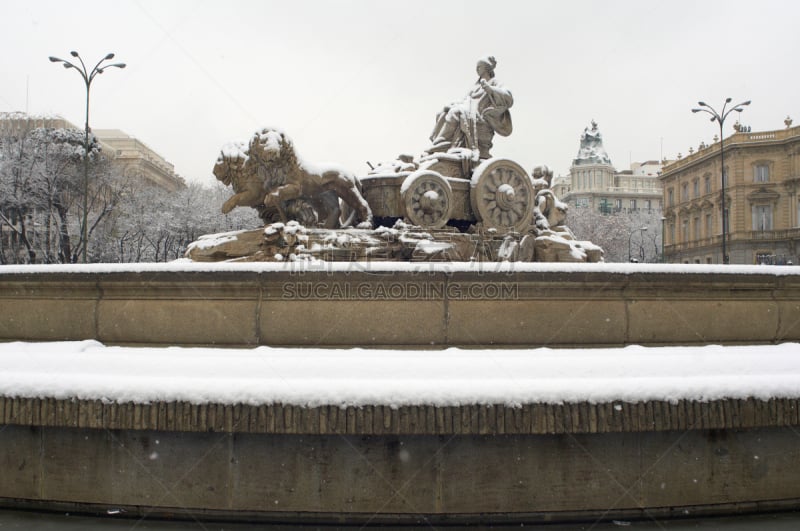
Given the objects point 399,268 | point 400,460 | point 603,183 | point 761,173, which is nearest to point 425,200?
point 399,268

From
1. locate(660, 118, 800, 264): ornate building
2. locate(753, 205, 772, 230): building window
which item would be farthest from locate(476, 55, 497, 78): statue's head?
locate(753, 205, 772, 230): building window

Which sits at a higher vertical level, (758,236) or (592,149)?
(592,149)

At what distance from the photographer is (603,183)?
12812 centimetres

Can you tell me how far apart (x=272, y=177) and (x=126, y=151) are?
74.0m

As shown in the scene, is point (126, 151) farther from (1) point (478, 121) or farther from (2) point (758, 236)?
(1) point (478, 121)

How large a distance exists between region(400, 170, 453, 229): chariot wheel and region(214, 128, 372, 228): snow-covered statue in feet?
4.46

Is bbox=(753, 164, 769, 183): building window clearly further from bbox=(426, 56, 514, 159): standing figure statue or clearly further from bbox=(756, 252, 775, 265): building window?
bbox=(426, 56, 514, 159): standing figure statue

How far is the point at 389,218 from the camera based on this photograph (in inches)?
423

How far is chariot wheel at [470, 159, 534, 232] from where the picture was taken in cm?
1085

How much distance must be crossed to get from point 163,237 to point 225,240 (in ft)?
130

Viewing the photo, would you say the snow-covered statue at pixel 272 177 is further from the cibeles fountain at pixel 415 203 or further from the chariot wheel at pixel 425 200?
the chariot wheel at pixel 425 200

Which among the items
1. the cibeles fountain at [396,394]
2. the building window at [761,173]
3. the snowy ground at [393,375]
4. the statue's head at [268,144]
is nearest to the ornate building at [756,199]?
the building window at [761,173]

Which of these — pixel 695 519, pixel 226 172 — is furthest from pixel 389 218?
pixel 695 519

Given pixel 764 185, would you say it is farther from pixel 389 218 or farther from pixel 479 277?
pixel 479 277
